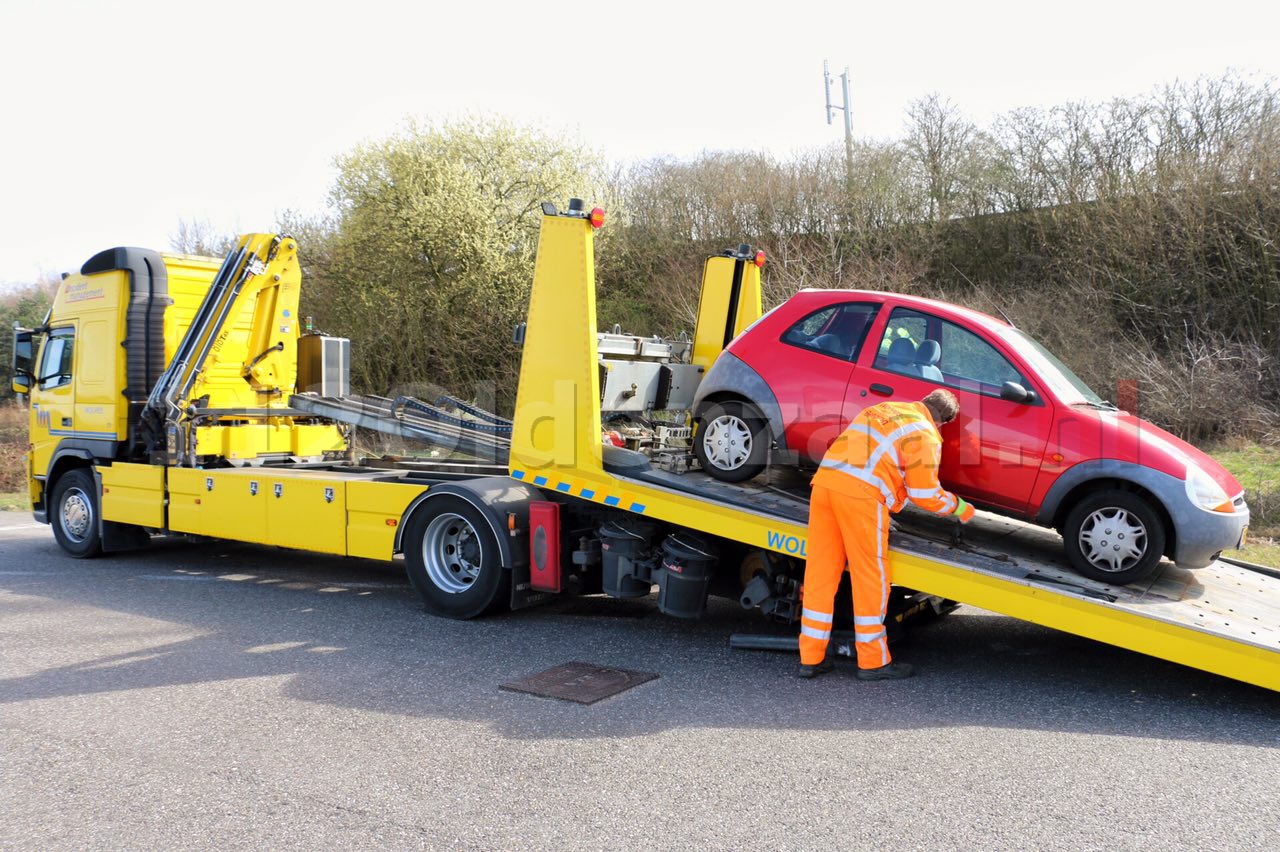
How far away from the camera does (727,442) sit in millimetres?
6859

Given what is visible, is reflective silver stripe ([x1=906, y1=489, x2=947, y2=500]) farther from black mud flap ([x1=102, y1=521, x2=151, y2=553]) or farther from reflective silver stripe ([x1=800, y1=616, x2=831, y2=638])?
black mud flap ([x1=102, y1=521, x2=151, y2=553])

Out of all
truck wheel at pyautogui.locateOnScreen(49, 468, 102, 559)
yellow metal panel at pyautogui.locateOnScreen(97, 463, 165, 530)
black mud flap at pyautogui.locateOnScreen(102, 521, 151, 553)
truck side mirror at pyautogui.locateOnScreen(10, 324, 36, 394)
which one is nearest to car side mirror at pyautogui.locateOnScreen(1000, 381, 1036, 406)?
yellow metal panel at pyautogui.locateOnScreen(97, 463, 165, 530)

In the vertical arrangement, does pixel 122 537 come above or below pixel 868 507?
below

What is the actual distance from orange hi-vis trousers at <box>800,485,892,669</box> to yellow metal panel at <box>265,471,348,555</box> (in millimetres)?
4246

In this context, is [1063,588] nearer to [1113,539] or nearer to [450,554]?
[1113,539]

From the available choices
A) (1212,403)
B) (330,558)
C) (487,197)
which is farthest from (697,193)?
(330,558)

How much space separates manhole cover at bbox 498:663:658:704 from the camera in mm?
5609

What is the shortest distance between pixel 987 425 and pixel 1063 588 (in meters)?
1.09

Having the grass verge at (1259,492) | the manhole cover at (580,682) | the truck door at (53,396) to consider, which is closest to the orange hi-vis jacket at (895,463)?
Result: the manhole cover at (580,682)

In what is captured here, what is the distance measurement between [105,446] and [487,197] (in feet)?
42.9

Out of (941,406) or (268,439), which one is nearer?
(941,406)

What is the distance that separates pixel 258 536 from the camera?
904 centimetres

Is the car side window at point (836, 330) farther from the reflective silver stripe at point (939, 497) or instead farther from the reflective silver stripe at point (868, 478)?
the reflective silver stripe at point (939, 497)

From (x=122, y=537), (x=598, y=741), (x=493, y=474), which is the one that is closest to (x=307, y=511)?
(x=493, y=474)
